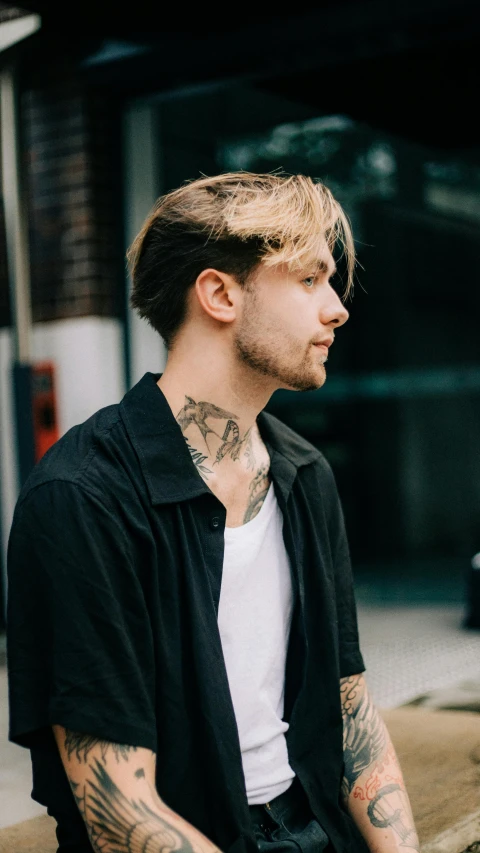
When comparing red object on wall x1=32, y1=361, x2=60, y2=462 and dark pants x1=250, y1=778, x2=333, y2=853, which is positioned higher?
red object on wall x1=32, y1=361, x2=60, y2=462

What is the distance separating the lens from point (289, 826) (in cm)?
164

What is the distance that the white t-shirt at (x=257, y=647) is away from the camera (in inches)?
63.6

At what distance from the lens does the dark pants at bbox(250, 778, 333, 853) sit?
157 cm

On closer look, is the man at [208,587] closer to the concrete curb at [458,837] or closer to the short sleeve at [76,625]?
the short sleeve at [76,625]

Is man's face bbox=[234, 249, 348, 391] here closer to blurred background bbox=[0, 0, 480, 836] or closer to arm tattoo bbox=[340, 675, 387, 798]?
arm tattoo bbox=[340, 675, 387, 798]

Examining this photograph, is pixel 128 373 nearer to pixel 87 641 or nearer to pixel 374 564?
pixel 87 641

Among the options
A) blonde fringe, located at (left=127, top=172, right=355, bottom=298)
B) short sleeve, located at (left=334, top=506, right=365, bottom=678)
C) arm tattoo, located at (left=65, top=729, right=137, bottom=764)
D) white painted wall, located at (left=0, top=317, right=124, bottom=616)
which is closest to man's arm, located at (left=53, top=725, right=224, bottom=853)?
arm tattoo, located at (left=65, top=729, right=137, bottom=764)

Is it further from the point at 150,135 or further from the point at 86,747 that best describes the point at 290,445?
the point at 150,135

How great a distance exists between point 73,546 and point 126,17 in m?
3.74

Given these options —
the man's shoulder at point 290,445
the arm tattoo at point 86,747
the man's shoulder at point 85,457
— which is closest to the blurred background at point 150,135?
the man's shoulder at point 290,445

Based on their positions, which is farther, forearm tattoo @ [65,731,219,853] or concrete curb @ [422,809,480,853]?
concrete curb @ [422,809,480,853]

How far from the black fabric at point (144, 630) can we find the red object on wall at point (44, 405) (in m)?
3.53

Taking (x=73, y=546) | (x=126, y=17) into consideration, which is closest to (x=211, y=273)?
(x=73, y=546)

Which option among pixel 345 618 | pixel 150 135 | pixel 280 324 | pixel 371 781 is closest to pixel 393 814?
pixel 371 781
